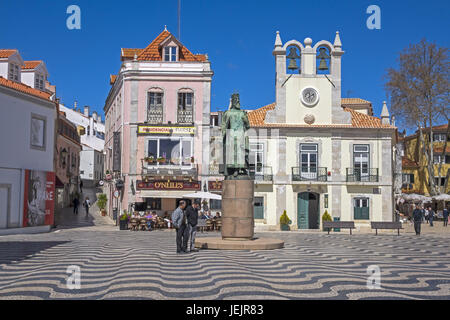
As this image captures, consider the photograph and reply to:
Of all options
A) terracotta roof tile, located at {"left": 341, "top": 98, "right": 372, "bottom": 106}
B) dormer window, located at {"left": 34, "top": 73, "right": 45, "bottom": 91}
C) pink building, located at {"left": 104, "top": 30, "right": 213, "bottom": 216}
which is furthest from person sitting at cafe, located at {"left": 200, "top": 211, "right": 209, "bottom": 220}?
terracotta roof tile, located at {"left": 341, "top": 98, "right": 372, "bottom": 106}

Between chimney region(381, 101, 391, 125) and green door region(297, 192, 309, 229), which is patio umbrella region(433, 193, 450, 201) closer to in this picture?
chimney region(381, 101, 391, 125)

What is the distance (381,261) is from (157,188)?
21446mm

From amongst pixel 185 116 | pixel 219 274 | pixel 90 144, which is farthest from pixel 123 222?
pixel 90 144

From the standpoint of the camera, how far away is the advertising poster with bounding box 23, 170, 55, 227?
1032 inches

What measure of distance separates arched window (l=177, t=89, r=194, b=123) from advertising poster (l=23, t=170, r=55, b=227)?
9.46 m

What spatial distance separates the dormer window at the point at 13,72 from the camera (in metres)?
30.8

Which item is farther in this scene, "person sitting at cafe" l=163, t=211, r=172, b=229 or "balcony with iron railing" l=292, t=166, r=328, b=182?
"balcony with iron railing" l=292, t=166, r=328, b=182

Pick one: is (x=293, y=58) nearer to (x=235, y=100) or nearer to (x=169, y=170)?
(x=169, y=170)

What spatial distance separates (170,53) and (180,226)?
22.6 metres

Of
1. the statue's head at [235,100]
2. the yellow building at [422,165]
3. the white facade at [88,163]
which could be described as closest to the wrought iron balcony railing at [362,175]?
the statue's head at [235,100]

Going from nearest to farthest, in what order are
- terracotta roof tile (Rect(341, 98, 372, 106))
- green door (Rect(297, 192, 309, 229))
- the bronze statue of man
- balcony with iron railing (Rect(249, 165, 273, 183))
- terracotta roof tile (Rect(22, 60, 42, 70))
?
the bronze statue of man
balcony with iron railing (Rect(249, 165, 273, 183))
green door (Rect(297, 192, 309, 229))
terracotta roof tile (Rect(22, 60, 42, 70))
terracotta roof tile (Rect(341, 98, 372, 106))

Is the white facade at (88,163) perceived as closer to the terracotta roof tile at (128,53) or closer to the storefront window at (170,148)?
the terracotta roof tile at (128,53)

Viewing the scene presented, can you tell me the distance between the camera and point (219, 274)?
1059 centimetres

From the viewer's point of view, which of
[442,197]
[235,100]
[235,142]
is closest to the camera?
[235,142]
